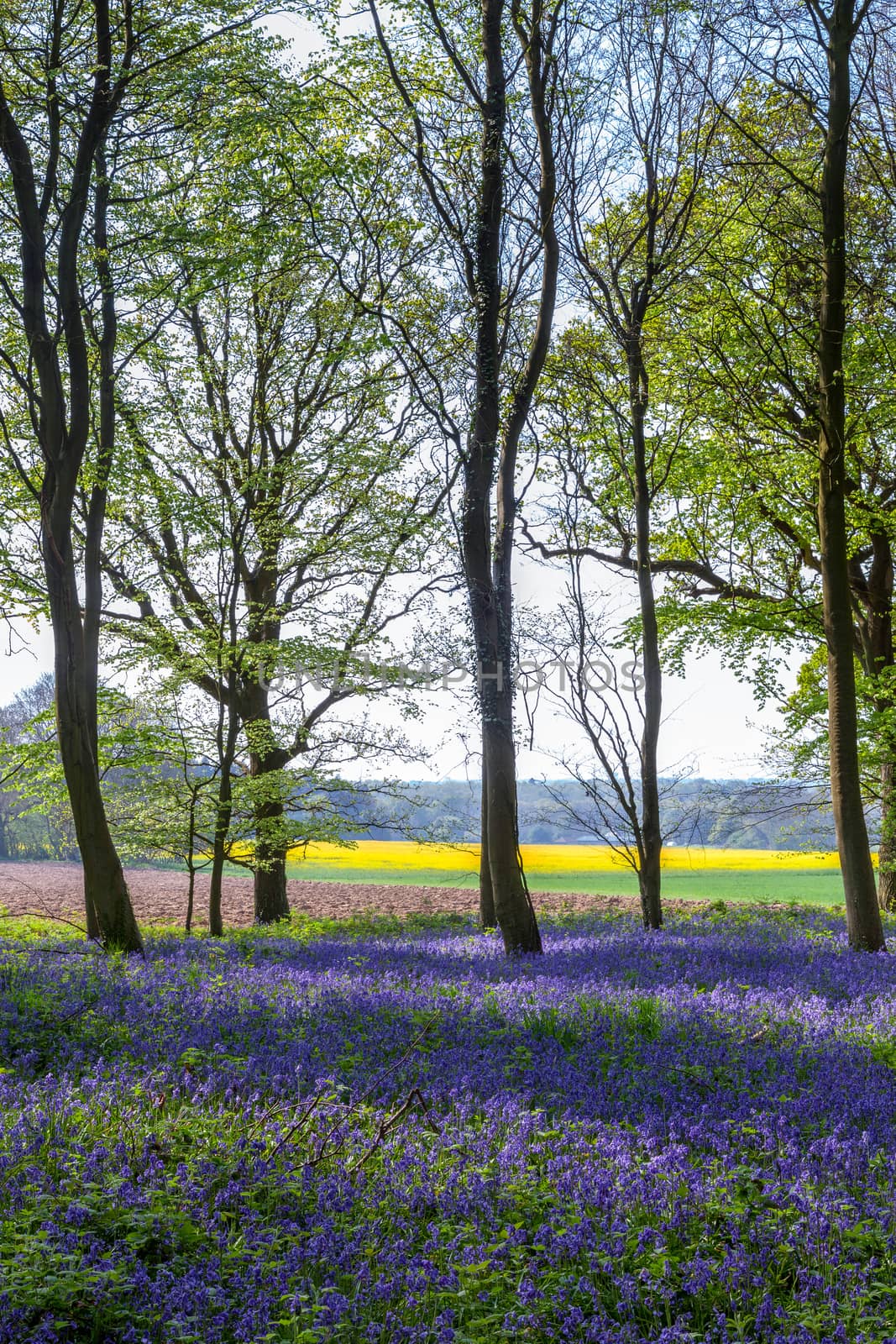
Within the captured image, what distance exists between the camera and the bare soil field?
71.8ft

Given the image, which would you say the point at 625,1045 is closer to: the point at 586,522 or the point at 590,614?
the point at 590,614

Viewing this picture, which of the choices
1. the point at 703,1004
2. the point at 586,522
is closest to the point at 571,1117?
the point at 703,1004

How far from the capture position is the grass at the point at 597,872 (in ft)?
99.9

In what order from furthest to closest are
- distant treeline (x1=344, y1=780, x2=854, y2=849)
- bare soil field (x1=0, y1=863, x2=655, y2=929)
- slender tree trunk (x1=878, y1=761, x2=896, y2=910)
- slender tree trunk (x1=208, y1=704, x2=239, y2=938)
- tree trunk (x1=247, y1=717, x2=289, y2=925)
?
1. bare soil field (x1=0, y1=863, x2=655, y2=929)
2. slender tree trunk (x1=878, y1=761, x2=896, y2=910)
3. distant treeline (x1=344, y1=780, x2=854, y2=849)
4. tree trunk (x1=247, y1=717, x2=289, y2=925)
5. slender tree trunk (x1=208, y1=704, x2=239, y2=938)

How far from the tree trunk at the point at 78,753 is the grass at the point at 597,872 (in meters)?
17.1

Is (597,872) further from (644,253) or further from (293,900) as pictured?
(644,253)

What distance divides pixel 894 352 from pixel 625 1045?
12659 mm

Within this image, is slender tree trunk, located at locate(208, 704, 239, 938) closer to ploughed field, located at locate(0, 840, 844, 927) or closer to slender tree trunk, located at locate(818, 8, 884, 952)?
ploughed field, located at locate(0, 840, 844, 927)

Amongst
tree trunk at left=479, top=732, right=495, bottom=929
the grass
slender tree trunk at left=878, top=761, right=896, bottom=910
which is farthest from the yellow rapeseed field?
tree trunk at left=479, top=732, right=495, bottom=929

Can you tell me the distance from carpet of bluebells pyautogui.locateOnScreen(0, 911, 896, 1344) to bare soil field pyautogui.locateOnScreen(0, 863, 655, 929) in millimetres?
12836

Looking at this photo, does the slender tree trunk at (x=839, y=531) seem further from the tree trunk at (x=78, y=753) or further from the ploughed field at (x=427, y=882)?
the tree trunk at (x=78, y=753)

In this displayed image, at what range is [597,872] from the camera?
37.1 m

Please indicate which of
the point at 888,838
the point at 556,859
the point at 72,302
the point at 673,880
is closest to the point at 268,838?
the point at 72,302

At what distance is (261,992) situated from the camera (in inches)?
286
